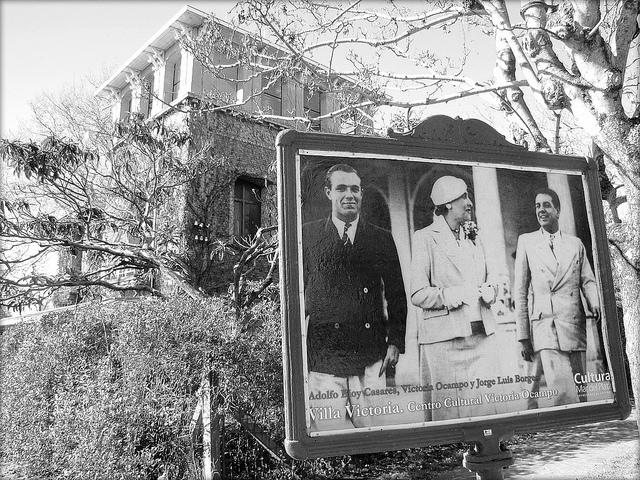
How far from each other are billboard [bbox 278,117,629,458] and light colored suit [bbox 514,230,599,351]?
0.01 meters

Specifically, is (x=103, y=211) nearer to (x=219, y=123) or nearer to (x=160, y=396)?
(x=219, y=123)

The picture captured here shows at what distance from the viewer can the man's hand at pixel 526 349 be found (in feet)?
11.1

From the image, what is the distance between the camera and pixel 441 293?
128 inches

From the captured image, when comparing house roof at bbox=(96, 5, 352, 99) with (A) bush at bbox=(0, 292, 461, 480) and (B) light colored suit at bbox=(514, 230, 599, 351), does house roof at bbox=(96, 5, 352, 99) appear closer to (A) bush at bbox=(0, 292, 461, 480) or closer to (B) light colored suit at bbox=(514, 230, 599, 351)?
(A) bush at bbox=(0, 292, 461, 480)

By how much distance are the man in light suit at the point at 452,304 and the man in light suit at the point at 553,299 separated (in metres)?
0.30

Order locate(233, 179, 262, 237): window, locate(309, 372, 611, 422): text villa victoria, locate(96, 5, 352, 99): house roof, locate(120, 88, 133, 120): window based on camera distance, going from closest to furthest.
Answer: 1. locate(309, 372, 611, 422): text villa victoria
2. locate(233, 179, 262, 237): window
3. locate(96, 5, 352, 99): house roof
4. locate(120, 88, 133, 120): window

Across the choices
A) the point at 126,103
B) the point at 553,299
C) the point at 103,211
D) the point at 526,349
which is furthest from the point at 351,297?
the point at 126,103

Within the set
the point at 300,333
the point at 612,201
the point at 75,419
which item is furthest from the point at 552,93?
the point at 75,419

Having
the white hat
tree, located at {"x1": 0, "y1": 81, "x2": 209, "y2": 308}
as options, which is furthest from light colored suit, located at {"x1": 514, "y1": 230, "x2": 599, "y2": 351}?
tree, located at {"x1": 0, "y1": 81, "x2": 209, "y2": 308}

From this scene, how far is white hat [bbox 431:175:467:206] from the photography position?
3.39m

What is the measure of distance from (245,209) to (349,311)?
440 inches

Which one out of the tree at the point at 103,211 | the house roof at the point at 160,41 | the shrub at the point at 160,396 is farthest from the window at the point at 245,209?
the shrub at the point at 160,396

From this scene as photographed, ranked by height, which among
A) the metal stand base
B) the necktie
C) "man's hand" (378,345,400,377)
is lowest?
the metal stand base

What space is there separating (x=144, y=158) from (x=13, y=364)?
5.25 meters
